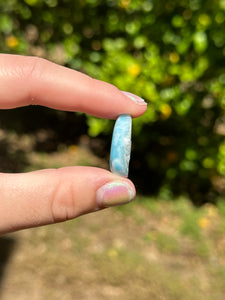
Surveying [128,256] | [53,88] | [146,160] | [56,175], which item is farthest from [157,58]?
[56,175]

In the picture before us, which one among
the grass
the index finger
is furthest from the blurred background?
the index finger

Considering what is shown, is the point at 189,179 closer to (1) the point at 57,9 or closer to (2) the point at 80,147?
(2) the point at 80,147

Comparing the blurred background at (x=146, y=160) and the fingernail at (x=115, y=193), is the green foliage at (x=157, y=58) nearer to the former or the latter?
the blurred background at (x=146, y=160)

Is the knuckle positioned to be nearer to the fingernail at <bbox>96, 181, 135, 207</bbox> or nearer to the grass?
the fingernail at <bbox>96, 181, 135, 207</bbox>

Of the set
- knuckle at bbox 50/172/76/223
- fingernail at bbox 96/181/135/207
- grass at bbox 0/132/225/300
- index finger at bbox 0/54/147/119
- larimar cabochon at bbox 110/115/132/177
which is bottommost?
grass at bbox 0/132/225/300

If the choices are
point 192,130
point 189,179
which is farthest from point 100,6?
point 189,179
